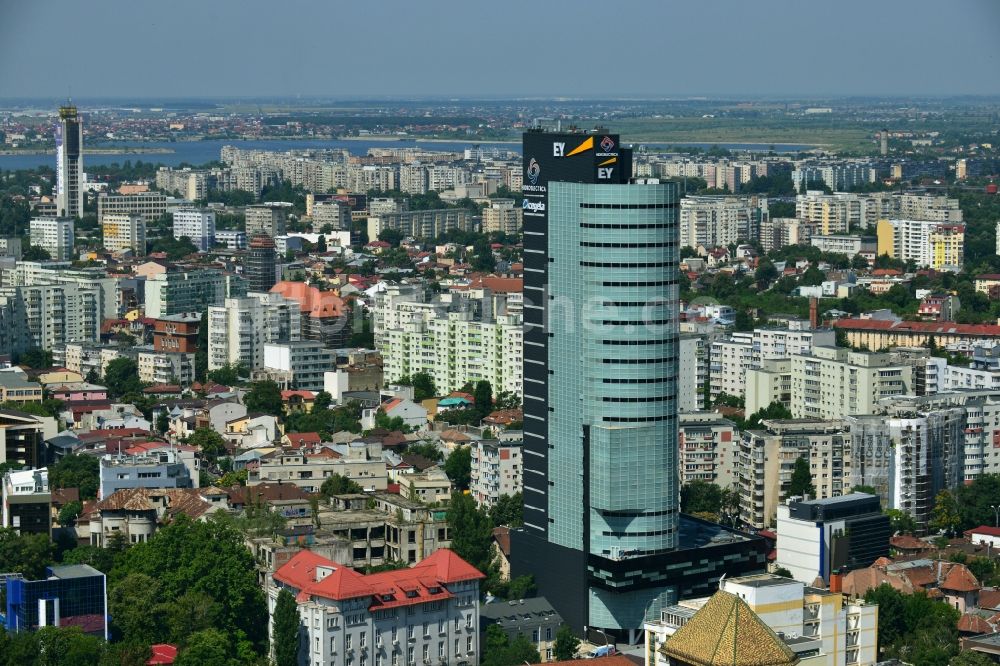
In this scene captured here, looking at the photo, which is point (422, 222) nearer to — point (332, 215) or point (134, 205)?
point (332, 215)

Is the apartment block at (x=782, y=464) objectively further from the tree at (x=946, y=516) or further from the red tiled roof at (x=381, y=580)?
the red tiled roof at (x=381, y=580)

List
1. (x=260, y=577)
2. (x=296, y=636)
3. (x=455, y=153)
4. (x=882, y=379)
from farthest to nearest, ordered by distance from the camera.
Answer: (x=455, y=153) → (x=882, y=379) → (x=260, y=577) → (x=296, y=636)

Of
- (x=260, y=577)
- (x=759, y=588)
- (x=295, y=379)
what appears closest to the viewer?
(x=759, y=588)

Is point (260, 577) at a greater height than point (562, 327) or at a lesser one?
lesser

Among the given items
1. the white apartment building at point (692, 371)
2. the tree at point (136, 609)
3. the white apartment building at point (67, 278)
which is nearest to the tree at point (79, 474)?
the tree at point (136, 609)

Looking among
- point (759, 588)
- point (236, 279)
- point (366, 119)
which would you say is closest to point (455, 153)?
point (366, 119)

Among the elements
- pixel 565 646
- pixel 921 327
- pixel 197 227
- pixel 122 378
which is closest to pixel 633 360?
pixel 565 646

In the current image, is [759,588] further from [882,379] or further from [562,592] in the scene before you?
[882,379]
